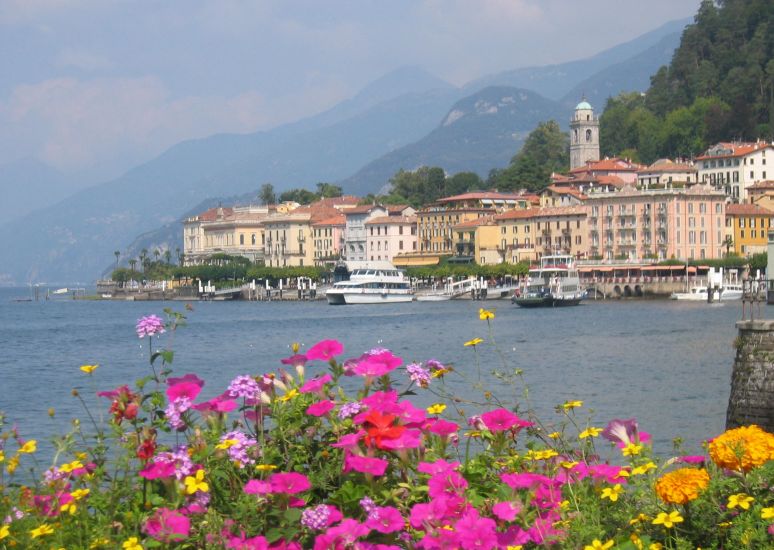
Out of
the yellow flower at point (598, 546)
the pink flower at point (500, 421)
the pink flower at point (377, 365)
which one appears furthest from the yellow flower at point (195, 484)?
the yellow flower at point (598, 546)

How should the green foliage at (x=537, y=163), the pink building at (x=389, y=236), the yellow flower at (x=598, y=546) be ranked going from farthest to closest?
the green foliage at (x=537, y=163), the pink building at (x=389, y=236), the yellow flower at (x=598, y=546)

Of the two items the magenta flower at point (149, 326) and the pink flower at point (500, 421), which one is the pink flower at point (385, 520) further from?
the magenta flower at point (149, 326)

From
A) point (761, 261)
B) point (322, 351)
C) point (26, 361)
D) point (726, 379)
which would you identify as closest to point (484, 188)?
point (761, 261)

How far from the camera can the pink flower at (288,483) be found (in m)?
5.41

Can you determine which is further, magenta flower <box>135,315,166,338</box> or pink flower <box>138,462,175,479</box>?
magenta flower <box>135,315,166,338</box>

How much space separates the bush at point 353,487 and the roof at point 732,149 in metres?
109

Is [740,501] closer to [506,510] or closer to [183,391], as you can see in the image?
[506,510]

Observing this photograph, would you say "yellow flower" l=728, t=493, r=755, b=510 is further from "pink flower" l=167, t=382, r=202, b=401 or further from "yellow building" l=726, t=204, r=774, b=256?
"yellow building" l=726, t=204, r=774, b=256

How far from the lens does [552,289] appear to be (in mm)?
90500

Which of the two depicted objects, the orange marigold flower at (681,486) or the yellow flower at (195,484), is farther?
the orange marigold flower at (681,486)

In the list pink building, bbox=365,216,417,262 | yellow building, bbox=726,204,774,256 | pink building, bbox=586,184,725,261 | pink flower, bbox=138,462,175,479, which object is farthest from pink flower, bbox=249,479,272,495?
pink building, bbox=365,216,417,262

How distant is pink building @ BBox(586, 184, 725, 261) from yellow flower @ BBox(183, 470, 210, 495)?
329 ft

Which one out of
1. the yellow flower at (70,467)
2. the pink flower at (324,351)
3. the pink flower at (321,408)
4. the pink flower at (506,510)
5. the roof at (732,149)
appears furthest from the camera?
the roof at (732,149)

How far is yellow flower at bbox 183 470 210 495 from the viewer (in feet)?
17.6
